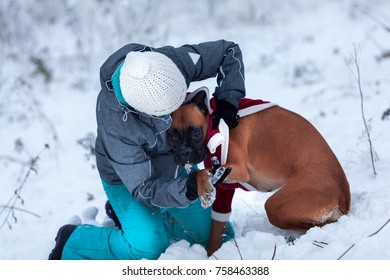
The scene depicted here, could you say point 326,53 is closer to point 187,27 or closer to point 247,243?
point 187,27

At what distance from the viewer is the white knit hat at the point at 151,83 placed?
8.01 feet

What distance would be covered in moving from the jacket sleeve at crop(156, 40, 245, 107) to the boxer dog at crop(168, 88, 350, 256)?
16cm

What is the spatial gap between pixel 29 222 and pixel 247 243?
2.00 meters

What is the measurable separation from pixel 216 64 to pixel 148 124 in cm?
62

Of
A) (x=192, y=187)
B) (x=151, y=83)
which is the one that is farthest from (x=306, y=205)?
(x=151, y=83)

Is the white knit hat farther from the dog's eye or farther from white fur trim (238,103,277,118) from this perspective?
white fur trim (238,103,277,118)

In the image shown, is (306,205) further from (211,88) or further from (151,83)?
(211,88)

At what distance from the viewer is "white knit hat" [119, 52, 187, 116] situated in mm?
2441

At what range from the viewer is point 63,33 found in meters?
8.95

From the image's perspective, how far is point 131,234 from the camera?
305cm

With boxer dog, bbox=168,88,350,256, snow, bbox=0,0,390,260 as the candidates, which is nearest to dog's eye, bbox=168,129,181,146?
boxer dog, bbox=168,88,350,256

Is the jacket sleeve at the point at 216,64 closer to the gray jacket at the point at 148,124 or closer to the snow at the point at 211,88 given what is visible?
the gray jacket at the point at 148,124
